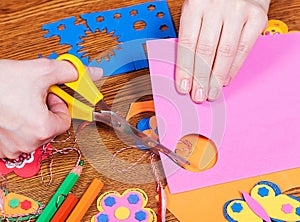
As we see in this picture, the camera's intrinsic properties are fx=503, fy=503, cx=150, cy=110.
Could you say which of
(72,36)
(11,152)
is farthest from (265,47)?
(11,152)

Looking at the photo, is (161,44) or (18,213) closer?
(18,213)

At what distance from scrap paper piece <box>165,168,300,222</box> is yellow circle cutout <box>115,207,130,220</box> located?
2.4 inches

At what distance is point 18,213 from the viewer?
73 cm

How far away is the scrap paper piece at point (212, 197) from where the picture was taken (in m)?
0.72

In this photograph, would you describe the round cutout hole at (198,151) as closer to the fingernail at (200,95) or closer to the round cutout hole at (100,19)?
the fingernail at (200,95)

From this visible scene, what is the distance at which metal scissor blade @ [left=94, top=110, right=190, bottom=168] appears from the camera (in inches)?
30.2

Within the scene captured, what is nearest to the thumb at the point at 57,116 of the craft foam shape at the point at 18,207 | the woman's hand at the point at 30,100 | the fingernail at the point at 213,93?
the woman's hand at the point at 30,100

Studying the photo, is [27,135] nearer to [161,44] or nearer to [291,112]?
[161,44]

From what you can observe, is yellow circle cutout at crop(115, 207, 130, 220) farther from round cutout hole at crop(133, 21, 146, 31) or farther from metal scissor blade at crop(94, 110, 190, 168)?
round cutout hole at crop(133, 21, 146, 31)

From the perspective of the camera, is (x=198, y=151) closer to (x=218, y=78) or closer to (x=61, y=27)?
(x=218, y=78)

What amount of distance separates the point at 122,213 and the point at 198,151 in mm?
154

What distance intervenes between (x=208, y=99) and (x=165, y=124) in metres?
0.08

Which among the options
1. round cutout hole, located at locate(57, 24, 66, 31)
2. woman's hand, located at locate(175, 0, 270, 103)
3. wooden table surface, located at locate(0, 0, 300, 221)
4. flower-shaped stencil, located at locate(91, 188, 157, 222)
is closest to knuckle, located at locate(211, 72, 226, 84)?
woman's hand, located at locate(175, 0, 270, 103)

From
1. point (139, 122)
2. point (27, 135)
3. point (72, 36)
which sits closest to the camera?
point (27, 135)
